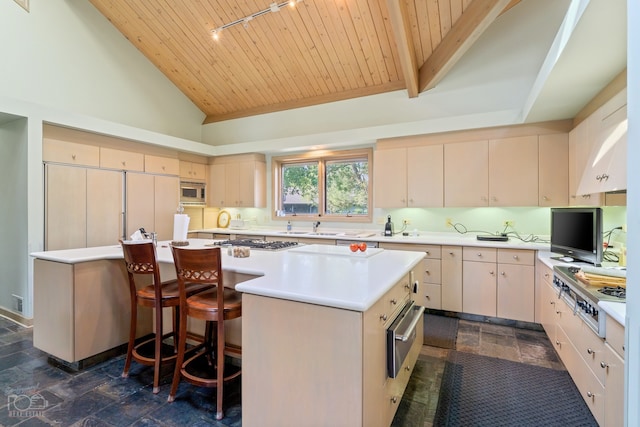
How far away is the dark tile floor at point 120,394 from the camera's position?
1890 mm

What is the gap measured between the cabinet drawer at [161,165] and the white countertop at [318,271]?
7.71 ft

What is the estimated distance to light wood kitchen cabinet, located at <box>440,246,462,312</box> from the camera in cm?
363

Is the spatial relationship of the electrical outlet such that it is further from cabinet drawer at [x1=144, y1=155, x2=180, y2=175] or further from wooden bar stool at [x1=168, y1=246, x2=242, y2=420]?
wooden bar stool at [x1=168, y1=246, x2=242, y2=420]

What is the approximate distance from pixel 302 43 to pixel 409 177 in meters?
2.44

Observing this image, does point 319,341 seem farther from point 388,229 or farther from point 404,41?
point 404,41

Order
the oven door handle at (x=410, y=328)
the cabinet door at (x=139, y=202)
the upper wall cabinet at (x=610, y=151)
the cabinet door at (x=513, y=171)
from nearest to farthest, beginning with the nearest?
the oven door handle at (x=410, y=328)
the upper wall cabinet at (x=610, y=151)
the cabinet door at (x=513, y=171)
the cabinet door at (x=139, y=202)

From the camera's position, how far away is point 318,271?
6.20 feet

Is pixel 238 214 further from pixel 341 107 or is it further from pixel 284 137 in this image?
pixel 341 107

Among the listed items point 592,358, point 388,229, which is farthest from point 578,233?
point 388,229

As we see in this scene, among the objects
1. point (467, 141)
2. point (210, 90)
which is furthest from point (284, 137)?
point (467, 141)

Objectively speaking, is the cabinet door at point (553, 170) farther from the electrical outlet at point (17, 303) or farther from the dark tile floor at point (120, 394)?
the electrical outlet at point (17, 303)

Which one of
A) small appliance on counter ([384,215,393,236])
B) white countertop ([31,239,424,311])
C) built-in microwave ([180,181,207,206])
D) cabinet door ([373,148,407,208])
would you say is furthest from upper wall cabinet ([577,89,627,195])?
built-in microwave ([180,181,207,206])

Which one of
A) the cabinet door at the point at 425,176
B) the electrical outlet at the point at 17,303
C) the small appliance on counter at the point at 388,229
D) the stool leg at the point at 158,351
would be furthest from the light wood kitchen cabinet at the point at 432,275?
the electrical outlet at the point at 17,303

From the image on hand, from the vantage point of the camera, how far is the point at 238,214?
20.0 ft
